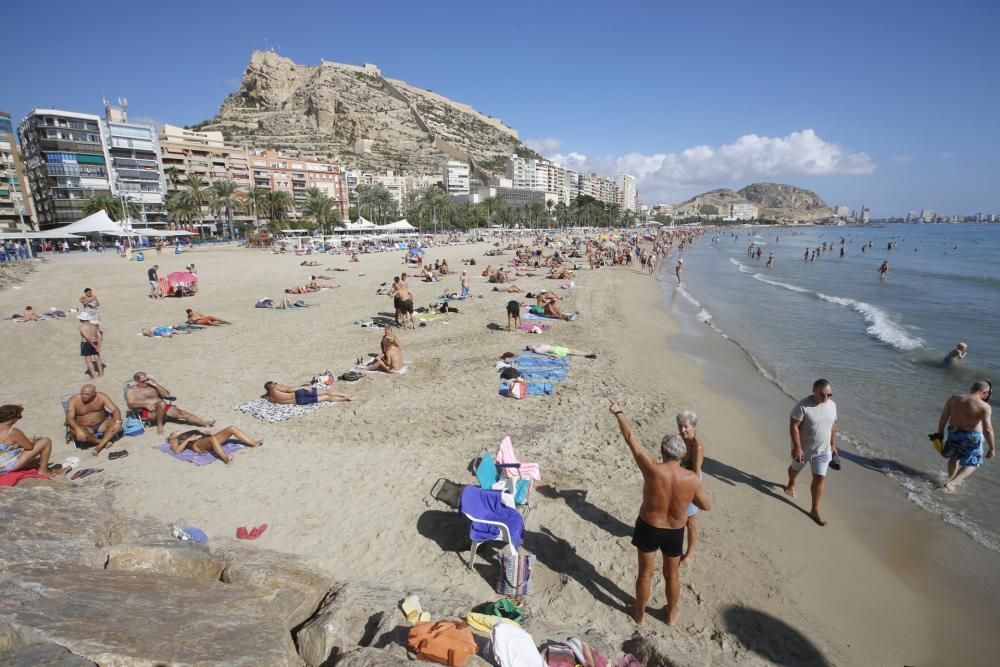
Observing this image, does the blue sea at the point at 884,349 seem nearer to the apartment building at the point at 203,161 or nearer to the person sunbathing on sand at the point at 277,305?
the person sunbathing on sand at the point at 277,305

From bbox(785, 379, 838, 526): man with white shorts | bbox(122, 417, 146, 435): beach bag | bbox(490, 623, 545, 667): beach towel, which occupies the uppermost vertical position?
bbox(785, 379, 838, 526): man with white shorts

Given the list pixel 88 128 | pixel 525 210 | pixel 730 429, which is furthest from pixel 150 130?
pixel 730 429

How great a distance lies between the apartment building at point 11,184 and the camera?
5453 centimetres

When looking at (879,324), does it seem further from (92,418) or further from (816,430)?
(92,418)

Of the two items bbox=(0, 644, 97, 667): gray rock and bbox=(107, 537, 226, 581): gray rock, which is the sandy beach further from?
bbox=(0, 644, 97, 667): gray rock

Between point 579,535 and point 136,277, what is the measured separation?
88.3 feet

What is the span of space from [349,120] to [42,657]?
5890 inches

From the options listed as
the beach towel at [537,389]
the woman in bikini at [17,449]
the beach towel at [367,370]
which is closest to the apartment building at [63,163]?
the beach towel at [367,370]

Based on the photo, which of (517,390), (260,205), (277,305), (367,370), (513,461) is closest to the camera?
(513,461)

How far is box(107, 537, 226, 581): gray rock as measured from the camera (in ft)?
10.3

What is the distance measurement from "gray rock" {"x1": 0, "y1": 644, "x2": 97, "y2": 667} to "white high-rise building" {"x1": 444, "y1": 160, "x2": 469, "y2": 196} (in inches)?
4992

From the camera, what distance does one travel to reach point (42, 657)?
1842 millimetres

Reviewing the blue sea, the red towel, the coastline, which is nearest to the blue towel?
the coastline

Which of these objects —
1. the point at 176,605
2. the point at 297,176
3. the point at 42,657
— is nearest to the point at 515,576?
the point at 176,605
